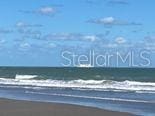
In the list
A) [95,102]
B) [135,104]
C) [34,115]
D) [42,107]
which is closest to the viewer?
[34,115]

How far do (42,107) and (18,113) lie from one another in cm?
293

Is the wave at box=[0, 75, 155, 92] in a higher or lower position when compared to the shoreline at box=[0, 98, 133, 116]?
lower

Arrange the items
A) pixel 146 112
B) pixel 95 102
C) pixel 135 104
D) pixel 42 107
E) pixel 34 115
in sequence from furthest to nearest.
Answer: pixel 95 102 < pixel 135 104 < pixel 42 107 < pixel 146 112 < pixel 34 115

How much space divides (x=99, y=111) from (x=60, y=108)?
2.13 metres

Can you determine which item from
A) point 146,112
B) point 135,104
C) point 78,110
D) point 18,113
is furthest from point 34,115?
point 135,104

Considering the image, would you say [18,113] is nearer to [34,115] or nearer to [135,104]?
[34,115]

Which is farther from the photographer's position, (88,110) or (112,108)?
→ (112,108)

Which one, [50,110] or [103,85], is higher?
[50,110]

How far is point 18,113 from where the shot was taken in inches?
899

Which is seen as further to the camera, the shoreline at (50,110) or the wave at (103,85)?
the wave at (103,85)

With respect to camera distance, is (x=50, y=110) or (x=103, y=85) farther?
(x=103, y=85)

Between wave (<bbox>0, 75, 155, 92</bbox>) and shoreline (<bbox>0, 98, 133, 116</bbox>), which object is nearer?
shoreline (<bbox>0, 98, 133, 116</bbox>)

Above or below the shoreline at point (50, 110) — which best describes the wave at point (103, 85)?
below

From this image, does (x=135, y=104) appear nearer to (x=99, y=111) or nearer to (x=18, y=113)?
(x=99, y=111)
